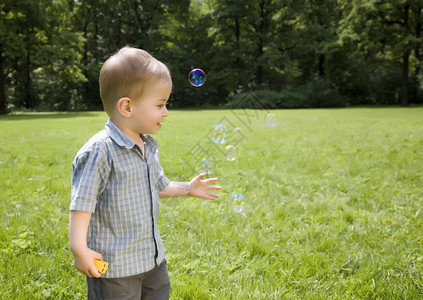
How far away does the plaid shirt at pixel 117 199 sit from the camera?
145cm

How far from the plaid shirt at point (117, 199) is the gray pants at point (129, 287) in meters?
0.05

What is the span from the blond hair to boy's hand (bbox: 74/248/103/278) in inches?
26.4

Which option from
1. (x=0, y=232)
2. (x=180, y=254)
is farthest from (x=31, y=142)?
(x=180, y=254)

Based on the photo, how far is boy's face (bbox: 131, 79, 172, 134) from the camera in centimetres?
153

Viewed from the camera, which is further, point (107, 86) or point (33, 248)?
point (33, 248)

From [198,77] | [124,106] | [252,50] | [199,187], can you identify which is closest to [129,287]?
[199,187]

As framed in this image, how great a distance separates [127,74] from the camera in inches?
58.2

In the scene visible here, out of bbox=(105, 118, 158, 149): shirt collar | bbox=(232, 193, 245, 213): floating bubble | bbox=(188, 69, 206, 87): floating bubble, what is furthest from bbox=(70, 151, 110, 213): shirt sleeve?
bbox=(188, 69, 206, 87): floating bubble

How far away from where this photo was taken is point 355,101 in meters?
30.7

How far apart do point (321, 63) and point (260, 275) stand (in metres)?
35.0

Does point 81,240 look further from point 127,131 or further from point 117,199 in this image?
point 127,131

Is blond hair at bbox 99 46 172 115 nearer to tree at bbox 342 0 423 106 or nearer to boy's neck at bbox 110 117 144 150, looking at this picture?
boy's neck at bbox 110 117 144 150

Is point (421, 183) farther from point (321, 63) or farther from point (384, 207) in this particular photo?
point (321, 63)

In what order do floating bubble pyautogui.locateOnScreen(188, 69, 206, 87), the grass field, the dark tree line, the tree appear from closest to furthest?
the grass field < floating bubble pyautogui.locateOnScreen(188, 69, 206, 87) < the tree < the dark tree line
